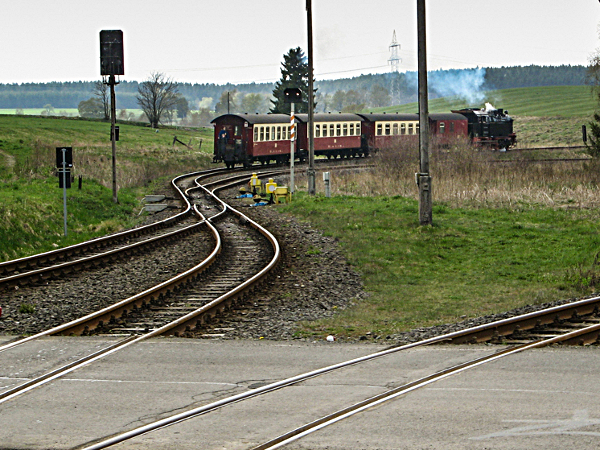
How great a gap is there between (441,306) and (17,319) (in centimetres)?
650

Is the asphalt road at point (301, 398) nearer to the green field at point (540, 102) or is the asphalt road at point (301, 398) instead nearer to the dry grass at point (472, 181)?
the dry grass at point (472, 181)

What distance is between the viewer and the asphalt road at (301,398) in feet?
18.5

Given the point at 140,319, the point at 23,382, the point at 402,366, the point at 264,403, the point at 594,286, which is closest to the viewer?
the point at 264,403

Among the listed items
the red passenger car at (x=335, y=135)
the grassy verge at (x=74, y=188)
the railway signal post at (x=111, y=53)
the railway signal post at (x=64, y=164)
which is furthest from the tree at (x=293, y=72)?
the railway signal post at (x=64, y=164)

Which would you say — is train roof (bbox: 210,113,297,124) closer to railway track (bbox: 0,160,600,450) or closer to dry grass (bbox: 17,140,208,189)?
dry grass (bbox: 17,140,208,189)

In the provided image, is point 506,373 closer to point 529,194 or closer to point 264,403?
point 264,403

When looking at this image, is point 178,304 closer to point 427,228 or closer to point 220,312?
point 220,312

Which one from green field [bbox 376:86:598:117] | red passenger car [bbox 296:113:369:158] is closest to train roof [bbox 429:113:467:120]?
red passenger car [bbox 296:113:369:158]

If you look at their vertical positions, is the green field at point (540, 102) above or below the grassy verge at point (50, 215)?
above

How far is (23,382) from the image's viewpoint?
24.0 feet

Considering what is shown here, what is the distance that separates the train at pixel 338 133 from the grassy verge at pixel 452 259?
2102cm

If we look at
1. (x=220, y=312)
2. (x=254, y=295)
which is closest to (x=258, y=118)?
(x=254, y=295)

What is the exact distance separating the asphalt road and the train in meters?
35.6

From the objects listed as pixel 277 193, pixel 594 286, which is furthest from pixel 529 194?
pixel 594 286
